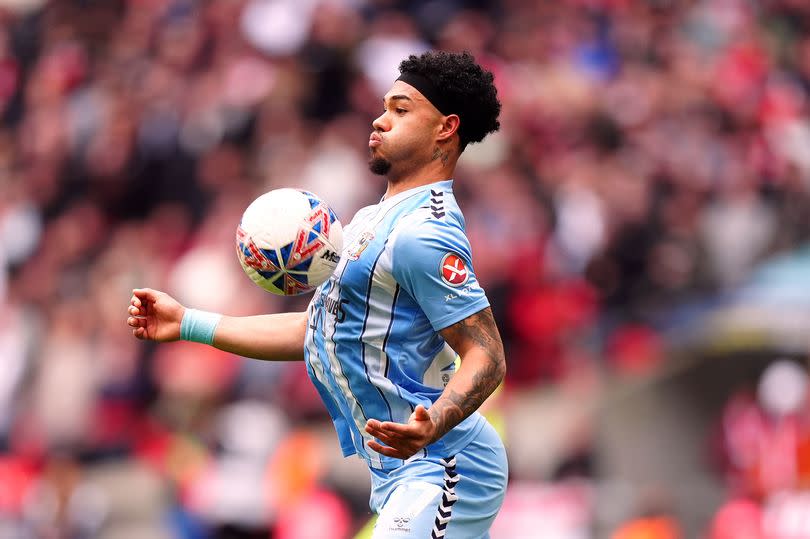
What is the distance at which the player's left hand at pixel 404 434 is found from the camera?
13.9 feet

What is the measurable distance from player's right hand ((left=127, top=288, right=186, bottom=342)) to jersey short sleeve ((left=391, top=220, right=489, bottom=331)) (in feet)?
3.22

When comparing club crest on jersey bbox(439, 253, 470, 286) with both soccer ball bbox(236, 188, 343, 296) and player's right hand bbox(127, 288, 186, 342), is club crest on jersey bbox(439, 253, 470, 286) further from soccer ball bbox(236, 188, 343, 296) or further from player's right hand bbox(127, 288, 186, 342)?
player's right hand bbox(127, 288, 186, 342)

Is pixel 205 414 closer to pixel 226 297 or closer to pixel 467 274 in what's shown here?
pixel 226 297

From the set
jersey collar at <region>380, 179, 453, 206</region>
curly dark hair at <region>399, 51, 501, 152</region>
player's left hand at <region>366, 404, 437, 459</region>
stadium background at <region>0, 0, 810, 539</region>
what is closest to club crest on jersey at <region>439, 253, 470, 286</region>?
jersey collar at <region>380, 179, 453, 206</region>

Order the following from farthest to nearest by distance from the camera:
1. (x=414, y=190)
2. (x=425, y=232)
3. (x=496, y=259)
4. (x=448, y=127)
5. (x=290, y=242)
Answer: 1. (x=496, y=259)
2. (x=448, y=127)
3. (x=414, y=190)
4. (x=290, y=242)
5. (x=425, y=232)

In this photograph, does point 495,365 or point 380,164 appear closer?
point 495,365

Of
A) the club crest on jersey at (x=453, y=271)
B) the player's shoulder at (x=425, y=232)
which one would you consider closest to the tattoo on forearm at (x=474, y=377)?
the club crest on jersey at (x=453, y=271)

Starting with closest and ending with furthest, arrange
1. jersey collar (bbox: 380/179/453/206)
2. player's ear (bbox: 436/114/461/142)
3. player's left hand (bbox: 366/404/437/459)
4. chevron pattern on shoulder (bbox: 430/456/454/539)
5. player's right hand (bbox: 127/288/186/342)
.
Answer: player's left hand (bbox: 366/404/437/459), chevron pattern on shoulder (bbox: 430/456/454/539), jersey collar (bbox: 380/179/453/206), player's ear (bbox: 436/114/461/142), player's right hand (bbox: 127/288/186/342)

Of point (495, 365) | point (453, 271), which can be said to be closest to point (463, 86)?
point (453, 271)

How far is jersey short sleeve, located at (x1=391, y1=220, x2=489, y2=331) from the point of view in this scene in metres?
4.70

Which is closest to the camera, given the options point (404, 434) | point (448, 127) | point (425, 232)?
point (404, 434)

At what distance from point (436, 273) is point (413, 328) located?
0.94 feet

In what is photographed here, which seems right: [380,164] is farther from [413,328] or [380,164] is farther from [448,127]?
[413,328]

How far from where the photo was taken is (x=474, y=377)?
4.61m
